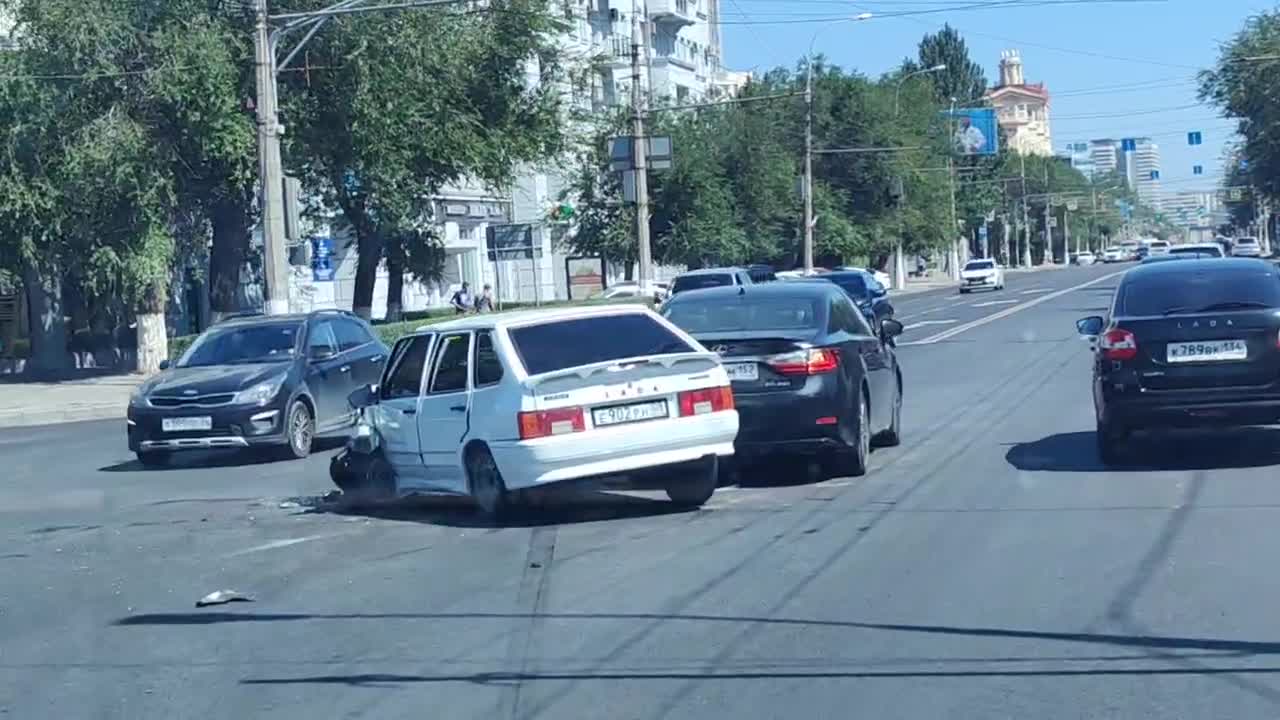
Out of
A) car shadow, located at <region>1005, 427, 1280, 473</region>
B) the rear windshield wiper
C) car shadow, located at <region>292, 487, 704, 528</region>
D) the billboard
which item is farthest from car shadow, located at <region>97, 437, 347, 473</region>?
the billboard

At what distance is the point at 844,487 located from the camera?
13.9 m

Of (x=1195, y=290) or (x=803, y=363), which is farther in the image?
(x=1195, y=290)

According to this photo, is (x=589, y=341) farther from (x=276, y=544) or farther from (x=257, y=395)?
(x=257, y=395)

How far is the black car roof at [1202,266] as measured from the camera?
14.7 m

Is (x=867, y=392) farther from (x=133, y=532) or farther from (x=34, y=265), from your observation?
(x=34, y=265)

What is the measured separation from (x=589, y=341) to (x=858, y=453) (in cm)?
268

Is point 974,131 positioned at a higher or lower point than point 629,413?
higher

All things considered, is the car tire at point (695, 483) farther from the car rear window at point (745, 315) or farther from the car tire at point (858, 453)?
the car rear window at point (745, 315)

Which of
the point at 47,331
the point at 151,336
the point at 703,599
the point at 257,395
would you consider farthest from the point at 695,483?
the point at 47,331

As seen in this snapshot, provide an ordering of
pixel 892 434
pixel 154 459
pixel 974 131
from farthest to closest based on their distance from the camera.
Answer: pixel 974 131 → pixel 154 459 → pixel 892 434

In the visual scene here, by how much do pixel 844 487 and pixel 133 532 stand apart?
541 cm

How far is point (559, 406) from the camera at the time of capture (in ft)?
40.0

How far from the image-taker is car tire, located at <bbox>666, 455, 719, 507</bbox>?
500 inches

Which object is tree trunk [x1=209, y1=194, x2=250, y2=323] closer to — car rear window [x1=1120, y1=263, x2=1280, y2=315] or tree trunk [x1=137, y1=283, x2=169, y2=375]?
tree trunk [x1=137, y1=283, x2=169, y2=375]
